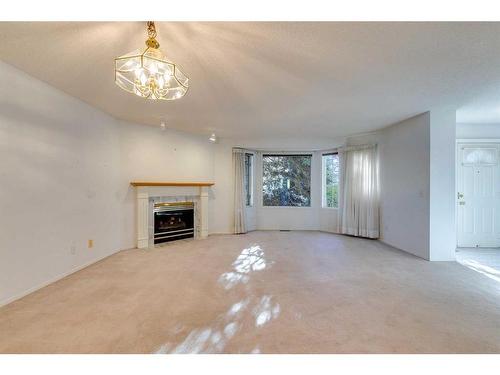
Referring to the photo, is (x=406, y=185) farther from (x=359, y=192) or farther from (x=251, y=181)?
(x=251, y=181)

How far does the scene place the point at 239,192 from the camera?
5.80 m

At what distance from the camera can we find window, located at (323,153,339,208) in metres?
6.00

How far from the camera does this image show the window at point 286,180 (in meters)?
6.34

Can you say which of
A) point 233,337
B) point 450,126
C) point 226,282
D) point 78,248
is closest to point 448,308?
point 233,337

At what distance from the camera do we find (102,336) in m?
1.78

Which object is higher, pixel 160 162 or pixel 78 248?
pixel 160 162

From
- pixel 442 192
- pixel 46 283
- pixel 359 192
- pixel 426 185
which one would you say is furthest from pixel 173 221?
pixel 442 192

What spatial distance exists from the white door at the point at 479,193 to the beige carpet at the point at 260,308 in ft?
5.99

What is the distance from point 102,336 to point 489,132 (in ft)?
22.7

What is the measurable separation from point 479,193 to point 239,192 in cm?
501

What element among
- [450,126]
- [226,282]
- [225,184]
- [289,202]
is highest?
[450,126]

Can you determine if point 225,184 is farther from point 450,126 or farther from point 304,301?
point 450,126

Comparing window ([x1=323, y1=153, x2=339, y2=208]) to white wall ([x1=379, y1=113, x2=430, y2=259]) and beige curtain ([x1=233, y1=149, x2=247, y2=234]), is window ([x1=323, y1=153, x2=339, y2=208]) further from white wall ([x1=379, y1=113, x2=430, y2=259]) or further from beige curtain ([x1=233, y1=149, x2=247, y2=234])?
beige curtain ([x1=233, y1=149, x2=247, y2=234])

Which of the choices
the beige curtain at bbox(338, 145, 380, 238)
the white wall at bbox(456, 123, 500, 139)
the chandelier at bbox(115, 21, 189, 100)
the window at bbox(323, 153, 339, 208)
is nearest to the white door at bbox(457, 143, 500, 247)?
the white wall at bbox(456, 123, 500, 139)
